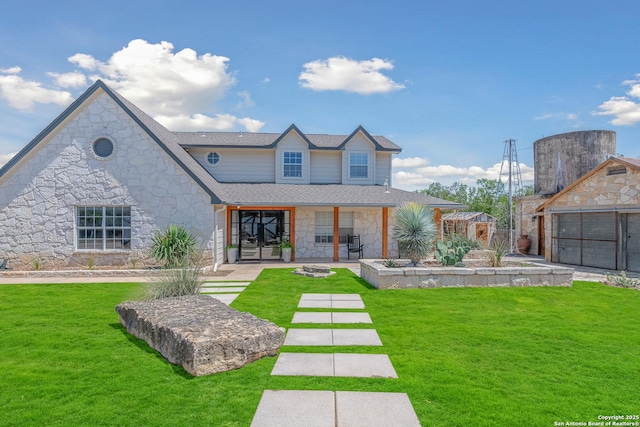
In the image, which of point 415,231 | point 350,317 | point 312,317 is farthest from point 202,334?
point 415,231

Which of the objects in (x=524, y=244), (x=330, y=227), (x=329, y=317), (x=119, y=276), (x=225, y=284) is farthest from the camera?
(x=524, y=244)

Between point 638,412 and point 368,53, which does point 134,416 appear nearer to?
point 638,412

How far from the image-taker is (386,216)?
642 inches

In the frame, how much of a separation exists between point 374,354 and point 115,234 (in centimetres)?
1222

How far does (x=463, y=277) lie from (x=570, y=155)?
49.4 ft

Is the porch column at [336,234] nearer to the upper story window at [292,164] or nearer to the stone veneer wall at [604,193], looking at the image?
the upper story window at [292,164]

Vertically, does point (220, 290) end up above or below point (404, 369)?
below

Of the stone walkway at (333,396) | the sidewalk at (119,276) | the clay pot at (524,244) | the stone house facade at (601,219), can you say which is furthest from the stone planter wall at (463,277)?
the clay pot at (524,244)

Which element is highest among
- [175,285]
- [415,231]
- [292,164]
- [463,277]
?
[292,164]

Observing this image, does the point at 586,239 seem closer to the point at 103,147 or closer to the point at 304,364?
the point at 304,364

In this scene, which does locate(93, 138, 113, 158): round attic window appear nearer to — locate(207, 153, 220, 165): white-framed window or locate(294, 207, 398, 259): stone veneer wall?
locate(207, 153, 220, 165): white-framed window

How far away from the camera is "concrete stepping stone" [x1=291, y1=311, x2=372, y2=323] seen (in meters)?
6.78

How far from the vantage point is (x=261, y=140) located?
63.9 ft

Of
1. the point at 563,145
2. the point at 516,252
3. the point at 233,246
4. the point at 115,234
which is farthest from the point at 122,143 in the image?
the point at 563,145
